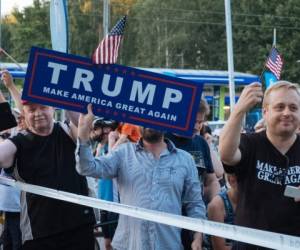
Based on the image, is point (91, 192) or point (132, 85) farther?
point (91, 192)

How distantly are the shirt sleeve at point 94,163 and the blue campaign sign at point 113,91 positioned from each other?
0.30 meters

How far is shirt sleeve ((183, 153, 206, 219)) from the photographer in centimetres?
380

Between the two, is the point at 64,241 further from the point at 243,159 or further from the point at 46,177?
the point at 243,159

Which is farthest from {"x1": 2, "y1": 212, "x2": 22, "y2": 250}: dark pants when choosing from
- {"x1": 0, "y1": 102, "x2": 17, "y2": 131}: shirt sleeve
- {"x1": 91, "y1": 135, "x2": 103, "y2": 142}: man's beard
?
{"x1": 91, "y1": 135, "x2": 103, "y2": 142}: man's beard

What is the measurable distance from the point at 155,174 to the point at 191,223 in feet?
1.81

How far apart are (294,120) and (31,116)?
1841 millimetres

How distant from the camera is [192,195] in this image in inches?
150

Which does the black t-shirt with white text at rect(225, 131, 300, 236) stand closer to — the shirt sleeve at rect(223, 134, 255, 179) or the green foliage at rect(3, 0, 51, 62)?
the shirt sleeve at rect(223, 134, 255, 179)

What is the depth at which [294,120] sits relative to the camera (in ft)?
10.1

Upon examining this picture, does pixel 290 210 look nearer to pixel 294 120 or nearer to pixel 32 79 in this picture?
pixel 294 120

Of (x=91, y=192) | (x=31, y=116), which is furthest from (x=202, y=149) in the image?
(x=31, y=116)

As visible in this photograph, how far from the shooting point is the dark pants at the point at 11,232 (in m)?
4.90

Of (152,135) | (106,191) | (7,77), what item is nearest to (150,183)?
(152,135)

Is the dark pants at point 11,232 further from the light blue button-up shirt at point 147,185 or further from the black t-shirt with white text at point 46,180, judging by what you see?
the light blue button-up shirt at point 147,185
